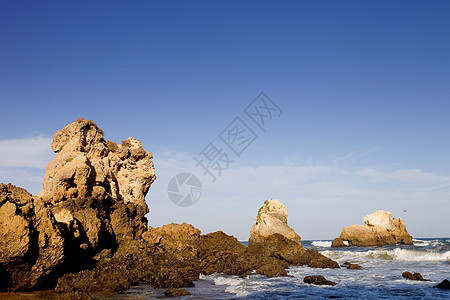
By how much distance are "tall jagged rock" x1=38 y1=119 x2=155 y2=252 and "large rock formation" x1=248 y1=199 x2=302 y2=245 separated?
1167 centimetres

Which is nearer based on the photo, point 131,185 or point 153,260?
point 153,260

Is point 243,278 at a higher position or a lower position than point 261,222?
lower

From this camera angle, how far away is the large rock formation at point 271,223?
29.9m

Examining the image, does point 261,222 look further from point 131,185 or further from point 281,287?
point 281,287

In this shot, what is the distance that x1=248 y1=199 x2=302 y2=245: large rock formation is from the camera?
2986 cm

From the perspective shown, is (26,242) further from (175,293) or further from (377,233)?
(377,233)

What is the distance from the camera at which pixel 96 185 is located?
64.5 feet

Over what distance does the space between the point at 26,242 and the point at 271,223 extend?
2267 cm

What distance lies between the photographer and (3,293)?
1094cm

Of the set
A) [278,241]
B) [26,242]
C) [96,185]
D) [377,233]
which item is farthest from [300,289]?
[377,233]

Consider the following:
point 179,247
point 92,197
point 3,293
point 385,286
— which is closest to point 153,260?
point 179,247

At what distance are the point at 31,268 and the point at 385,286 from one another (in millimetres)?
15699

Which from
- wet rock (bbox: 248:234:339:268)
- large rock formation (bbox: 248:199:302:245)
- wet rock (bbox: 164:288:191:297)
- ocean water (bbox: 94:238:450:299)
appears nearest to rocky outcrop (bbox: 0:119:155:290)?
ocean water (bbox: 94:238:450:299)

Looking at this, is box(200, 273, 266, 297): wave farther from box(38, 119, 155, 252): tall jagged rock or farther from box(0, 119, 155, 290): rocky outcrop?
box(38, 119, 155, 252): tall jagged rock
